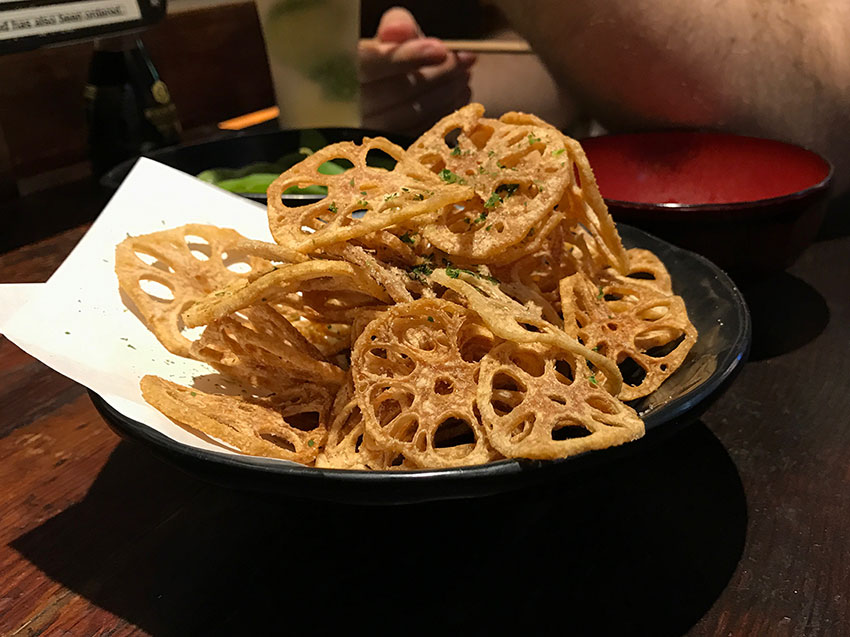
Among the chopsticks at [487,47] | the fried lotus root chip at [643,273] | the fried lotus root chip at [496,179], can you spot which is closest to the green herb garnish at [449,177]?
the fried lotus root chip at [496,179]

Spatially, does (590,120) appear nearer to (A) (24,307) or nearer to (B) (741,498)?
(B) (741,498)

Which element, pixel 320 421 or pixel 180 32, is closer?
pixel 320 421

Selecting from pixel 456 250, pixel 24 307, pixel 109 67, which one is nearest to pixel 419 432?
pixel 456 250

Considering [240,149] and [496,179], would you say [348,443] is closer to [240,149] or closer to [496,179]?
[496,179]

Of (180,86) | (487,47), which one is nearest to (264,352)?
(487,47)

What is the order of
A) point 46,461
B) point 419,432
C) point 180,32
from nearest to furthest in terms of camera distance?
point 419,432 → point 46,461 → point 180,32
